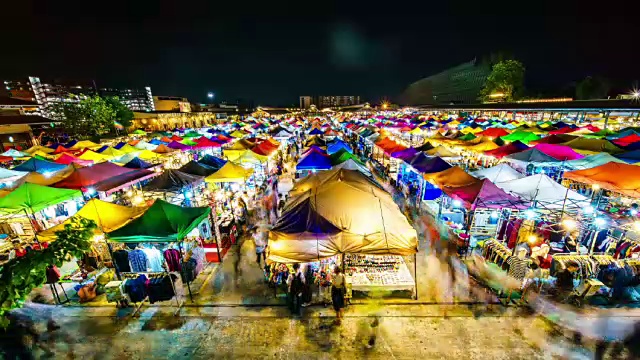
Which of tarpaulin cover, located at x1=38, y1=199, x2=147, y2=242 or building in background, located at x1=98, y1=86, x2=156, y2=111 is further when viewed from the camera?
building in background, located at x1=98, y1=86, x2=156, y2=111

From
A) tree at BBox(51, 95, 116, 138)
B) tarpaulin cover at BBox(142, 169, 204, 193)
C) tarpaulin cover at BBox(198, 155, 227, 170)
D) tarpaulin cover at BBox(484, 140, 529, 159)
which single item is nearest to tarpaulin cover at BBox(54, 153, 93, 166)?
tarpaulin cover at BBox(198, 155, 227, 170)

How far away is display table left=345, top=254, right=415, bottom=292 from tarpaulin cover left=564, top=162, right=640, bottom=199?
8.22m

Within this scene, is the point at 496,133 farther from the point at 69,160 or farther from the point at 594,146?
the point at 69,160

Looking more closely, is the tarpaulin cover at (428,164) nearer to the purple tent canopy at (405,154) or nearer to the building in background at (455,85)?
the purple tent canopy at (405,154)

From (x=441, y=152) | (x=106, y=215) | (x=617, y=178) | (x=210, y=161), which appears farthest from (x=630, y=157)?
(x=106, y=215)

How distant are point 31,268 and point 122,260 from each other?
5495mm

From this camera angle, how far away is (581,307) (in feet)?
23.9

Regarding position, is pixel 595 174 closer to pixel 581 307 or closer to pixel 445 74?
pixel 581 307

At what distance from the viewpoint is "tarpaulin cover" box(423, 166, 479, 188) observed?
10.8 m

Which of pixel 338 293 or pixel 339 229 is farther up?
pixel 339 229

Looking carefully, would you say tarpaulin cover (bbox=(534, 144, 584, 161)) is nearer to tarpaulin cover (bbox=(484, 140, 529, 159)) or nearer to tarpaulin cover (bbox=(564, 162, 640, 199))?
tarpaulin cover (bbox=(484, 140, 529, 159))

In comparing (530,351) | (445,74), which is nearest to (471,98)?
(445,74)

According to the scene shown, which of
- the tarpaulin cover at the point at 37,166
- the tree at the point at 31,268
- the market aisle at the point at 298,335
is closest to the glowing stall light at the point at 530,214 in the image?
the market aisle at the point at 298,335

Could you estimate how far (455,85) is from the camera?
13188cm
